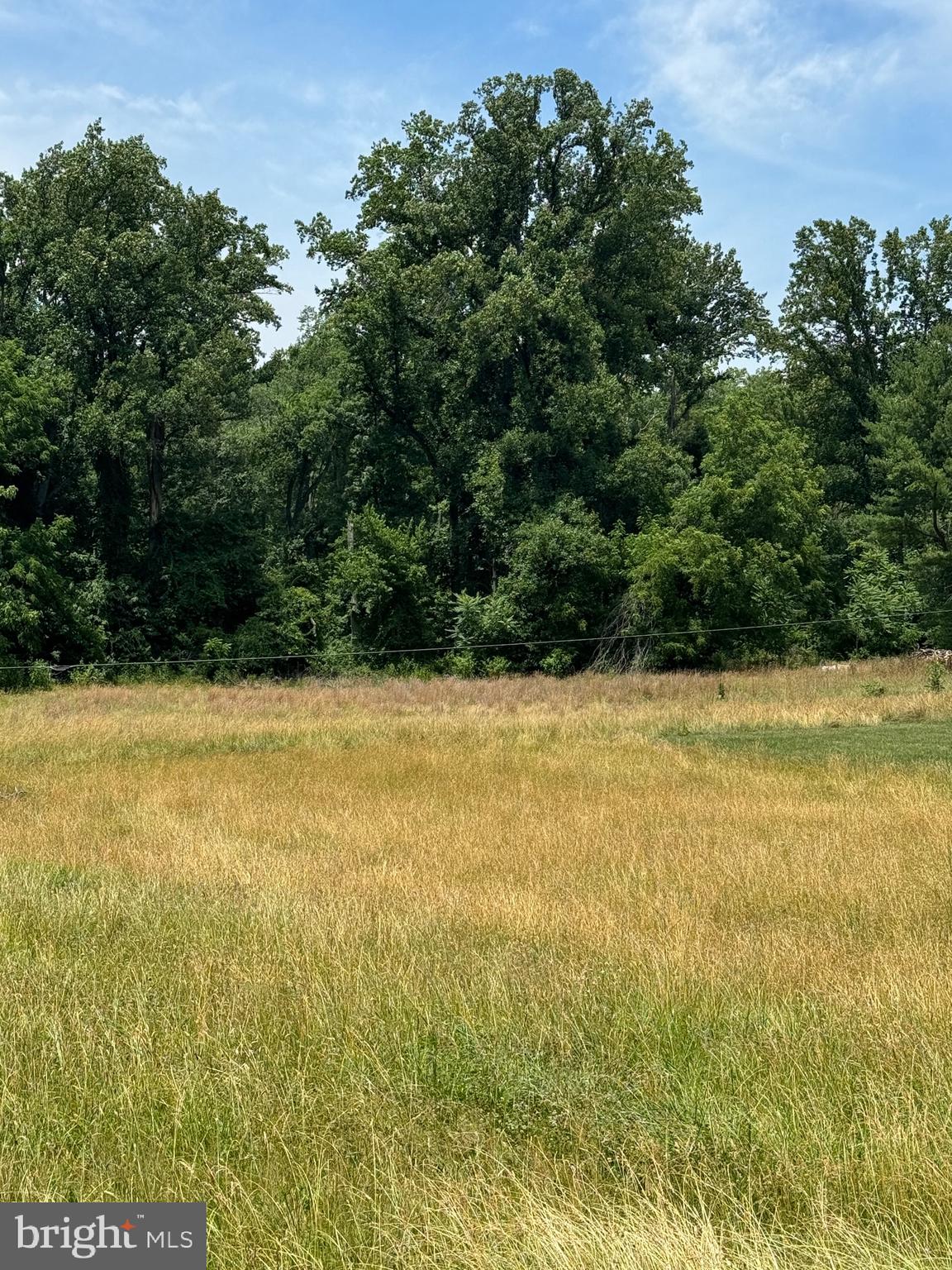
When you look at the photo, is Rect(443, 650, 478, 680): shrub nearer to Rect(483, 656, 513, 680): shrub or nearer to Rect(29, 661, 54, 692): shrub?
Rect(483, 656, 513, 680): shrub

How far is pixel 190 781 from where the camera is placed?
569 inches

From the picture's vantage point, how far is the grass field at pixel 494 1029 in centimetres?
328

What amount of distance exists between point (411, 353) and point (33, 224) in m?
15.6

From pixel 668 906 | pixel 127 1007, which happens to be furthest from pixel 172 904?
pixel 668 906

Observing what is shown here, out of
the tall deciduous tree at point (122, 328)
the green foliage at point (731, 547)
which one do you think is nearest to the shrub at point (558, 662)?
the green foliage at point (731, 547)

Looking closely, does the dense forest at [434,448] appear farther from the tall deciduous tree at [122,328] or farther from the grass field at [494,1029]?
the grass field at [494,1029]

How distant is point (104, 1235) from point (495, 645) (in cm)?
3630

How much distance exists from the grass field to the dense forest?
26.7 m

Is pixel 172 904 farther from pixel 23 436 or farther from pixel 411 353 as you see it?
pixel 411 353

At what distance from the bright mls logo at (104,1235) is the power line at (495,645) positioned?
1314 inches

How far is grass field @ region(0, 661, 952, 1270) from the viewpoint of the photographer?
10.8ft

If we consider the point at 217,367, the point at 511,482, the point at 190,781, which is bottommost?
the point at 190,781

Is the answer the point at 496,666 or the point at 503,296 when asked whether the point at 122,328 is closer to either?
the point at 503,296

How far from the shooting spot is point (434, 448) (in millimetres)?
43500
